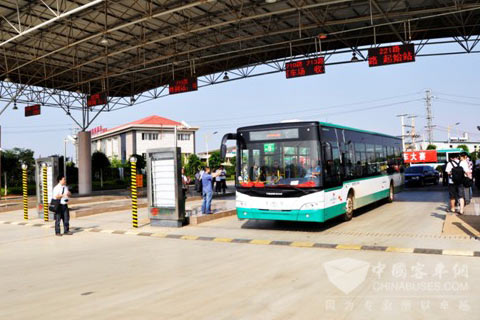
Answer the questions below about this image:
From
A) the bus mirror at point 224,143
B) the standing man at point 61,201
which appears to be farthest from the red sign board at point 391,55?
the standing man at point 61,201

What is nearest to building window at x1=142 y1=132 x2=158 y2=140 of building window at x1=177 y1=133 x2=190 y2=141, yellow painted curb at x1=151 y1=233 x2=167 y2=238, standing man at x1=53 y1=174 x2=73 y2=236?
building window at x1=177 y1=133 x2=190 y2=141

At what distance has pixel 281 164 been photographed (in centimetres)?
1077

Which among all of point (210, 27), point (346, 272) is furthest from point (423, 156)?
point (346, 272)

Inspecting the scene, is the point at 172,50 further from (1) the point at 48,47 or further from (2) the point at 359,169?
(2) the point at 359,169

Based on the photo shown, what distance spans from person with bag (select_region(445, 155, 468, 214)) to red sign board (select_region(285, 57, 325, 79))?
712 centimetres

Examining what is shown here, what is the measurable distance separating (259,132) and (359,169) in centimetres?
404

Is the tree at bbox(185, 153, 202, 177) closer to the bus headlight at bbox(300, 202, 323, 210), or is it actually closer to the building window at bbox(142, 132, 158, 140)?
the building window at bbox(142, 132, 158, 140)

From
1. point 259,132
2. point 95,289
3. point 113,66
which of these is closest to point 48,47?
point 113,66

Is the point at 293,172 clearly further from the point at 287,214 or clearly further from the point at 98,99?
the point at 98,99

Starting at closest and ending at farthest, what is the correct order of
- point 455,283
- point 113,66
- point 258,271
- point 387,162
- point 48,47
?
point 455,283 → point 258,271 → point 387,162 → point 48,47 → point 113,66

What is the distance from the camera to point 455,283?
19.2ft

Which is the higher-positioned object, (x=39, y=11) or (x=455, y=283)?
(x=39, y=11)

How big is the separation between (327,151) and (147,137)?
57.2 metres

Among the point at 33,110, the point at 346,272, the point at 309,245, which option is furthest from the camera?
the point at 33,110
